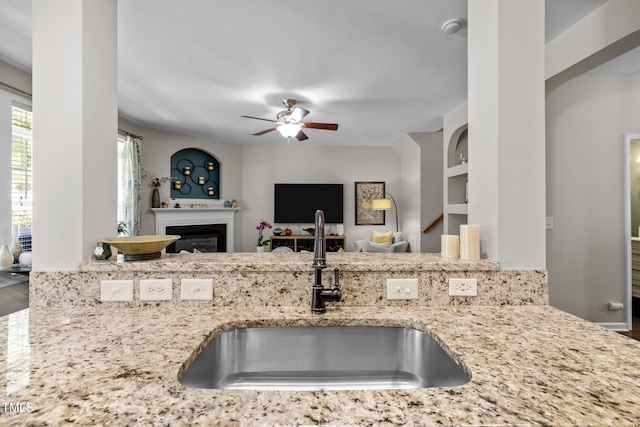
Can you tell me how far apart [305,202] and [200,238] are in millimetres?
2105

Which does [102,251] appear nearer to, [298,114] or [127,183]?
[298,114]

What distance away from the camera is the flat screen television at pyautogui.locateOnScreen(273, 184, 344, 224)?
20.8 feet

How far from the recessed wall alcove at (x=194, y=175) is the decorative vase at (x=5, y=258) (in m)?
2.93

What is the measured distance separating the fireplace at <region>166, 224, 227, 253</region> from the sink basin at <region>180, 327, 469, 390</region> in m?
4.47

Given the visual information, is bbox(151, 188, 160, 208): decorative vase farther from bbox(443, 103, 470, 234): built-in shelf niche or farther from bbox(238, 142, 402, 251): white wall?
bbox(443, 103, 470, 234): built-in shelf niche

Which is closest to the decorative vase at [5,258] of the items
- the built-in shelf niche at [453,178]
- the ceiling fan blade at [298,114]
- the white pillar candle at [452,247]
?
the ceiling fan blade at [298,114]

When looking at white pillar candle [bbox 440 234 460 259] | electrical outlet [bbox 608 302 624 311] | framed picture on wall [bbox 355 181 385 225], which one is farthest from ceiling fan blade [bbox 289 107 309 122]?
electrical outlet [bbox 608 302 624 311]

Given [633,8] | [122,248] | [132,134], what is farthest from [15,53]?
[633,8]

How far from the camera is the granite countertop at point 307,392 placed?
53cm

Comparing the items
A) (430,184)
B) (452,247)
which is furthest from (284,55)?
(430,184)

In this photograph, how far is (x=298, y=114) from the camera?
3.45 metres

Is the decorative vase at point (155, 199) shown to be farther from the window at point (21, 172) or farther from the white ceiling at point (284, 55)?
the window at point (21, 172)

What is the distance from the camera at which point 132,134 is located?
4.48 metres

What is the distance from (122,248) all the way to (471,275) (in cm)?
132
